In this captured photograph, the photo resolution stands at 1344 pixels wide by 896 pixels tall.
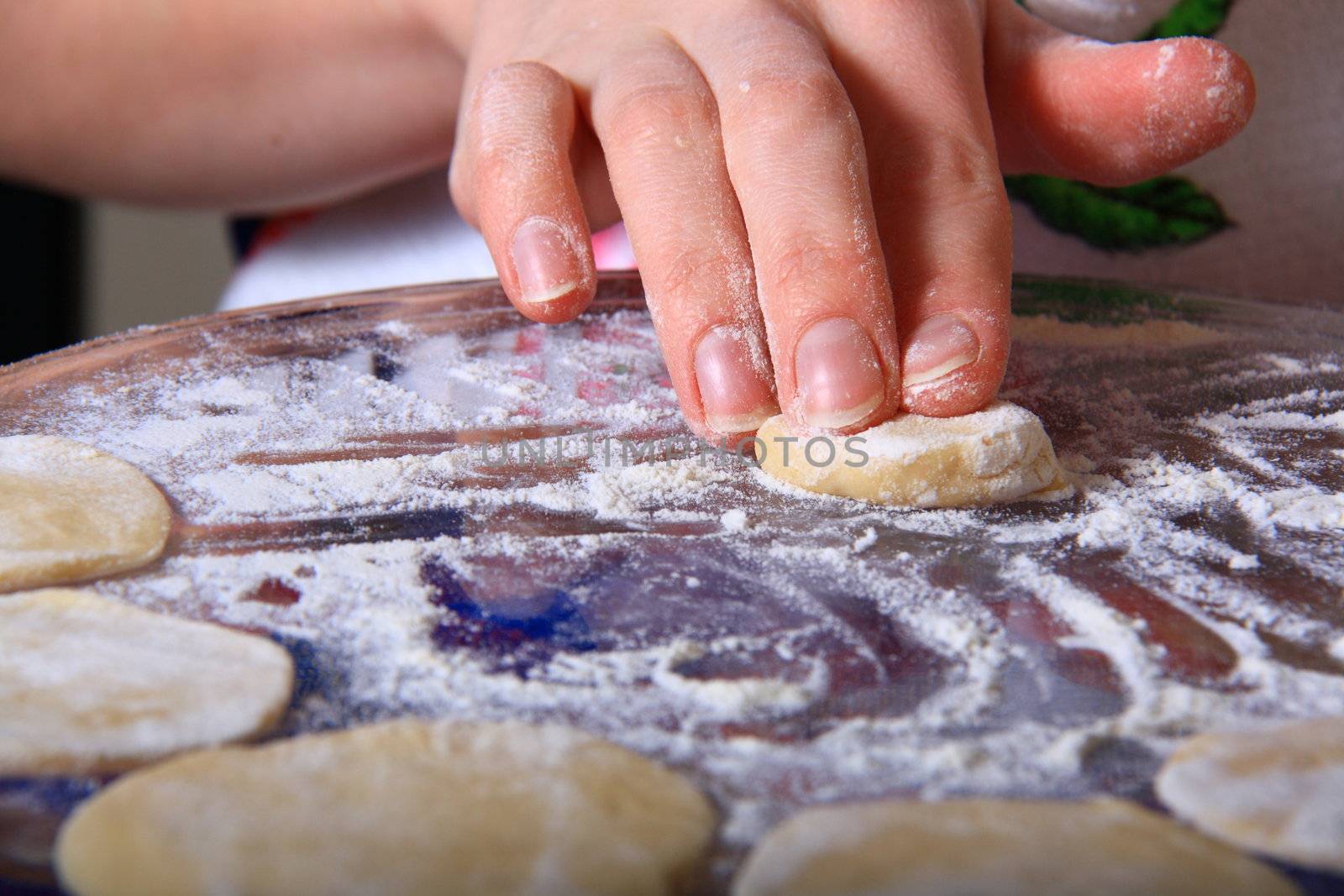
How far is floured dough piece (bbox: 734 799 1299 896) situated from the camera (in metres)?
0.30

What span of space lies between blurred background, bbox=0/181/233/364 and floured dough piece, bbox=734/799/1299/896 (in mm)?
1566

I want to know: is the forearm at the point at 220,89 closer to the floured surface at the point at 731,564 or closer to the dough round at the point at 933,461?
the floured surface at the point at 731,564

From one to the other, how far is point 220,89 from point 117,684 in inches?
38.7

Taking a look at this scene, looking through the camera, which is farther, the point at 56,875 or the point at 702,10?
the point at 702,10

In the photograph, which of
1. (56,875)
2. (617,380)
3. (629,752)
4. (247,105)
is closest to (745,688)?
(629,752)

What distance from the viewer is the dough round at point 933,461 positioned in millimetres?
573

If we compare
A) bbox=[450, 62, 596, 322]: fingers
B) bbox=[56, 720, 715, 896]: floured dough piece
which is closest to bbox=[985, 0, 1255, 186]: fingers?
bbox=[450, 62, 596, 322]: fingers

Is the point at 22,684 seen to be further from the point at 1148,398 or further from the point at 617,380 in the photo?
the point at 1148,398

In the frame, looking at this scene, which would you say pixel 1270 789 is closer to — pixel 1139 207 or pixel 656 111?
pixel 656 111

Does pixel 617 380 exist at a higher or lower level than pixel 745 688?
higher

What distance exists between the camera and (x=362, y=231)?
4.65 ft

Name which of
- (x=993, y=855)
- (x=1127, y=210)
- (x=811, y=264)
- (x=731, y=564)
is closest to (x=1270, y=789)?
(x=993, y=855)

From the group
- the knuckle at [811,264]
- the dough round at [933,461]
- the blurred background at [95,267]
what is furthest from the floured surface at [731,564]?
the blurred background at [95,267]

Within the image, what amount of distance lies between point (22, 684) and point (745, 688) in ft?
0.89
